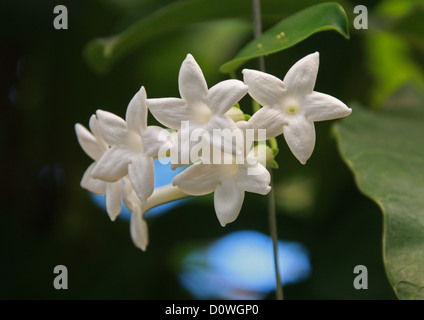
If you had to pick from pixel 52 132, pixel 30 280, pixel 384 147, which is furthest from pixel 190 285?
pixel 384 147

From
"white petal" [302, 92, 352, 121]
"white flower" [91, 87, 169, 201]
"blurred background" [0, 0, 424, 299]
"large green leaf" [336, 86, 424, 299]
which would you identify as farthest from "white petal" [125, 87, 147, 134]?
"blurred background" [0, 0, 424, 299]

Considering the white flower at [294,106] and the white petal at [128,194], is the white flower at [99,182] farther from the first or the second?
the white flower at [294,106]

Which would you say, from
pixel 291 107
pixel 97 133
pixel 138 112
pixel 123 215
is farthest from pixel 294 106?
pixel 123 215

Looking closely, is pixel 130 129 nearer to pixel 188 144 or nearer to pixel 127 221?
pixel 188 144

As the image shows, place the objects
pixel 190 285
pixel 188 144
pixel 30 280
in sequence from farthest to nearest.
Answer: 1. pixel 190 285
2. pixel 30 280
3. pixel 188 144

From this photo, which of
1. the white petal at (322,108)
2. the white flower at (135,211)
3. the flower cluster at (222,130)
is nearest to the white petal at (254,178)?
the flower cluster at (222,130)

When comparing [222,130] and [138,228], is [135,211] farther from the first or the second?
[222,130]
